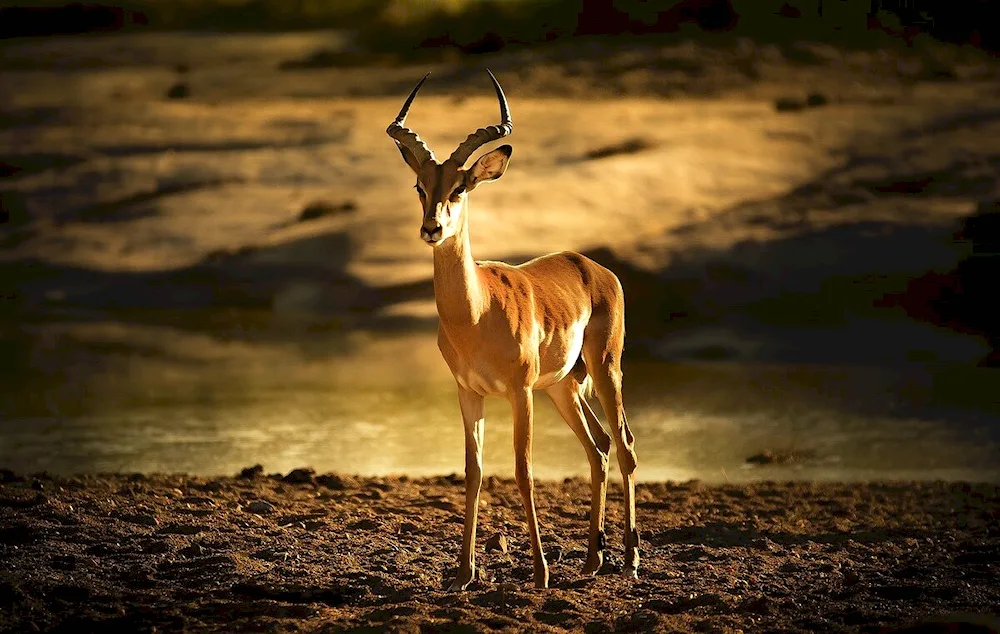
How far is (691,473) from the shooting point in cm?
1179

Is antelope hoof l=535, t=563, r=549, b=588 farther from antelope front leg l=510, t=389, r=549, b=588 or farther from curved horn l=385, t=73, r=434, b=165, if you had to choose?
curved horn l=385, t=73, r=434, b=165

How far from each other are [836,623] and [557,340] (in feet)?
7.53

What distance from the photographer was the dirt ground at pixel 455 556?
7211mm

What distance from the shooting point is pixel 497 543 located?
8742mm

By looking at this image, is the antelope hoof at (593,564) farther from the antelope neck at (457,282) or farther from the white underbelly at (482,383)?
the antelope neck at (457,282)

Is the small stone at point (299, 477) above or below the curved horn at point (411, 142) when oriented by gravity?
below

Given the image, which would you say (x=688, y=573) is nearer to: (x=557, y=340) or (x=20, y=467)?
(x=557, y=340)

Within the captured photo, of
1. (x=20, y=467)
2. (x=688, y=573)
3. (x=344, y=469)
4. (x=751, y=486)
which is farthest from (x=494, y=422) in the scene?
(x=688, y=573)

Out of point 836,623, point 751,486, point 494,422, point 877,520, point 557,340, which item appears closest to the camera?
point 836,623

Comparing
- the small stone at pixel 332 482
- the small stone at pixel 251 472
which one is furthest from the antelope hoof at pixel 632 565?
the small stone at pixel 251 472

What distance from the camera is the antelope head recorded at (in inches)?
282

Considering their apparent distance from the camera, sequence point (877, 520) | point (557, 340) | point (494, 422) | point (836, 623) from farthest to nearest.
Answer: point (494, 422), point (877, 520), point (557, 340), point (836, 623)

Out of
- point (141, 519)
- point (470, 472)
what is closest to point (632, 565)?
point (470, 472)

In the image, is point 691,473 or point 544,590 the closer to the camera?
point 544,590
